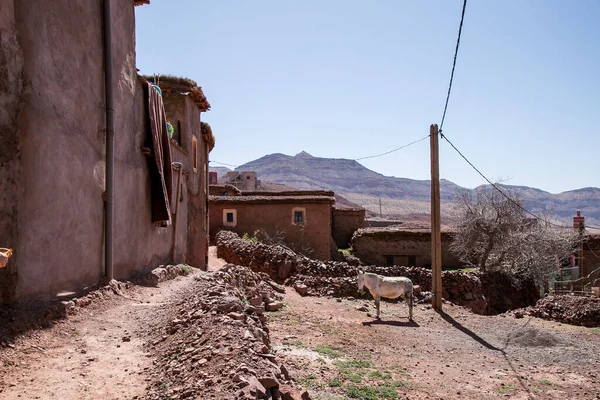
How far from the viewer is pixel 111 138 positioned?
329 inches

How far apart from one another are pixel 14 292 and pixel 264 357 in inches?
124

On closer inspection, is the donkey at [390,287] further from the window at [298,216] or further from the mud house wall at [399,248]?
the mud house wall at [399,248]

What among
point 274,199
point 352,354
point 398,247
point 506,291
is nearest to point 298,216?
point 274,199

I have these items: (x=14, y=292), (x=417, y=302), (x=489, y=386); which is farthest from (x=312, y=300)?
(x=14, y=292)

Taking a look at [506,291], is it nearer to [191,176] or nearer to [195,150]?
[191,176]

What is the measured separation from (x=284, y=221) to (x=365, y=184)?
142762mm

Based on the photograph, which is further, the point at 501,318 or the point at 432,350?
the point at 501,318

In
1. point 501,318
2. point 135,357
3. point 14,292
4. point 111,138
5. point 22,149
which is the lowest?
point 501,318

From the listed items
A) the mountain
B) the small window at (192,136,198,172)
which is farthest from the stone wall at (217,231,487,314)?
the mountain

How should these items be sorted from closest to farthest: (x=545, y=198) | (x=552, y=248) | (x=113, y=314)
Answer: (x=113, y=314)
(x=552, y=248)
(x=545, y=198)

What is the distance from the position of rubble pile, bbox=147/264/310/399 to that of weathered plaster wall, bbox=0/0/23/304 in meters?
1.80

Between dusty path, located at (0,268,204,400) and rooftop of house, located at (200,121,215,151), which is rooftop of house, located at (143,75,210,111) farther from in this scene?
dusty path, located at (0,268,204,400)

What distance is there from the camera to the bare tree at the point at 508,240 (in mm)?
24344

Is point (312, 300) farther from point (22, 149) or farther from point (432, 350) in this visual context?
point (22, 149)
